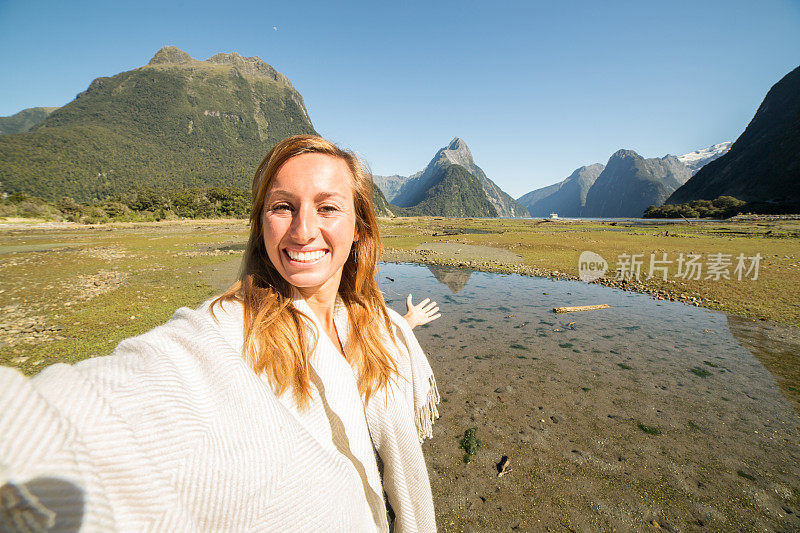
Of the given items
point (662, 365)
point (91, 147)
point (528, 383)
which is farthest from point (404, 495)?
point (91, 147)

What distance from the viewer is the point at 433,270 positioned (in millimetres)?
21906

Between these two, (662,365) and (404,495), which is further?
(662,365)

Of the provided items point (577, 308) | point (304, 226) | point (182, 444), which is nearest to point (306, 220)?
point (304, 226)

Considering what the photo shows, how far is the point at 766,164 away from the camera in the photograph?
112 metres

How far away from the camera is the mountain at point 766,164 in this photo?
98.8m

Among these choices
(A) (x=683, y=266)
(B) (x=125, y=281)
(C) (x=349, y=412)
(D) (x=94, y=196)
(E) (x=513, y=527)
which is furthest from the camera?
(D) (x=94, y=196)

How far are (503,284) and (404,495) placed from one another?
16.0m

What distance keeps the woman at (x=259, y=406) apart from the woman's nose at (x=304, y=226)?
0.01 meters

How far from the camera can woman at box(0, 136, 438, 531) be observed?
88cm

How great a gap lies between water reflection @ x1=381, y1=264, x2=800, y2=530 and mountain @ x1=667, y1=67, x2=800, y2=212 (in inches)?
5146

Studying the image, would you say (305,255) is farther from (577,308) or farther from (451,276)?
(451,276)

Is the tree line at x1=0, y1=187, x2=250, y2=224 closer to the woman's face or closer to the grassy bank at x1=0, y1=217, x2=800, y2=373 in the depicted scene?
the grassy bank at x1=0, y1=217, x2=800, y2=373

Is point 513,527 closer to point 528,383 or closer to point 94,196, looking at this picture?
point 528,383

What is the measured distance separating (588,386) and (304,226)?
8275 mm
